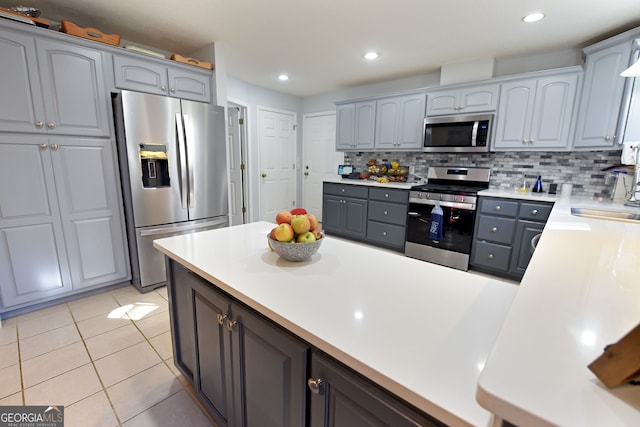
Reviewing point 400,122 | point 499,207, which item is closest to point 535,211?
point 499,207

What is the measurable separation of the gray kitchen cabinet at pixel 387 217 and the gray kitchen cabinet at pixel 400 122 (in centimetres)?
69

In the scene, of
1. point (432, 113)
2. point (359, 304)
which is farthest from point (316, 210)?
point (359, 304)

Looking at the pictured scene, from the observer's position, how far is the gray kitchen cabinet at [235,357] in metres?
Result: 0.83

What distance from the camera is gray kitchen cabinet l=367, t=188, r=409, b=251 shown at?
3.64m

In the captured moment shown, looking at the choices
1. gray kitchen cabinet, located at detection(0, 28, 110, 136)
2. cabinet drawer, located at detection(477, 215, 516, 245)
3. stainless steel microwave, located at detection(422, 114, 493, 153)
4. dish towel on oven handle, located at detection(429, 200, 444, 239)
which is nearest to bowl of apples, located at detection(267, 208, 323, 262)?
gray kitchen cabinet, located at detection(0, 28, 110, 136)

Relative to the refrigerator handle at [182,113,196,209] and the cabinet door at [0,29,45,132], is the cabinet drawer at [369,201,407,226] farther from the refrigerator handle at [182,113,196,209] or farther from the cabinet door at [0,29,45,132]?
the cabinet door at [0,29,45,132]

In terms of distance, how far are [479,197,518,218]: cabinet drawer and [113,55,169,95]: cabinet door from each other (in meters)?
3.45

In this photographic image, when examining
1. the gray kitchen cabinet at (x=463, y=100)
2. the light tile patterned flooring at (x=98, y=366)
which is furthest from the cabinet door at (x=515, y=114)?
the light tile patterned flooring at (x=98, y=366)

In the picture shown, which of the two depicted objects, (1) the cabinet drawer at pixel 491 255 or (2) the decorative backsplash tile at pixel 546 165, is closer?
(2) the decorative backsplash tile at pixel 546 165

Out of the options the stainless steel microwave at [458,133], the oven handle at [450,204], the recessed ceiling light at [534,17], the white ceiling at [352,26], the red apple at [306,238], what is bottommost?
the oven handle at [450,204]

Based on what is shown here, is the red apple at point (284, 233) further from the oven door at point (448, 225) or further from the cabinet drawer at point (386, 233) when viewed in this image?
the cabinet drawer at point (386, 233)

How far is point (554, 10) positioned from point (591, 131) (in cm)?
116

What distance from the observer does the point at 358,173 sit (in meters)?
4.73
